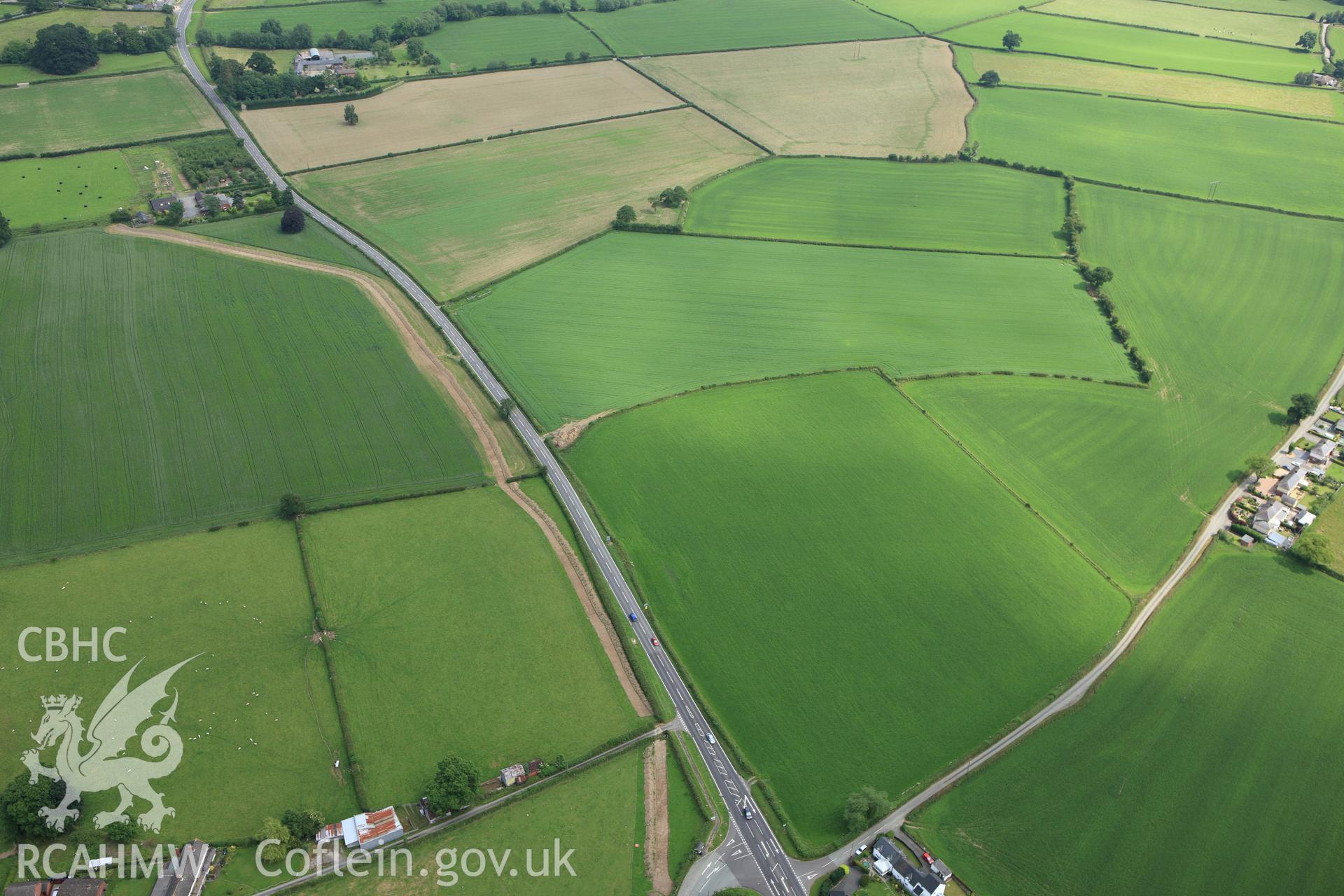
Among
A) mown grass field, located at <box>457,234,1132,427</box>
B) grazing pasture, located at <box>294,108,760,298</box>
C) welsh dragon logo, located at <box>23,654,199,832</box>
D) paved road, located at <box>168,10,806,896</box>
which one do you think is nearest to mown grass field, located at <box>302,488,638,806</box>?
paved road, located at <box>168,10,806,896</box>

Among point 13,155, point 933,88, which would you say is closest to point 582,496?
point 13,155

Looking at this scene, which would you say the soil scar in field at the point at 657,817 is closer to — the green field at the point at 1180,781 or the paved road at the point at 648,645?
the paved road at the point at 648,645

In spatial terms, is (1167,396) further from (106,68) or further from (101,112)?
(106,68)

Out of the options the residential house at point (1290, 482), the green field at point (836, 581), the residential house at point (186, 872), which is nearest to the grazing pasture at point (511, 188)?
the green field at point (836, 581)

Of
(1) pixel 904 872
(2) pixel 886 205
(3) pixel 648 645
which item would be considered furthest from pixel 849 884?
(2) pixel 886 205

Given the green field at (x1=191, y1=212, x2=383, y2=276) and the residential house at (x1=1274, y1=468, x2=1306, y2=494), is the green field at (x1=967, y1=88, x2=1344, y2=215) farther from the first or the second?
the green field at (x1=191, y1=212, x2=383, y2=276)

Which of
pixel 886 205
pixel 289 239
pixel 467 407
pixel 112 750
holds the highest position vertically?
pixel 886 205

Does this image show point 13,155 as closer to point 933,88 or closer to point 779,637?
point 779,637
